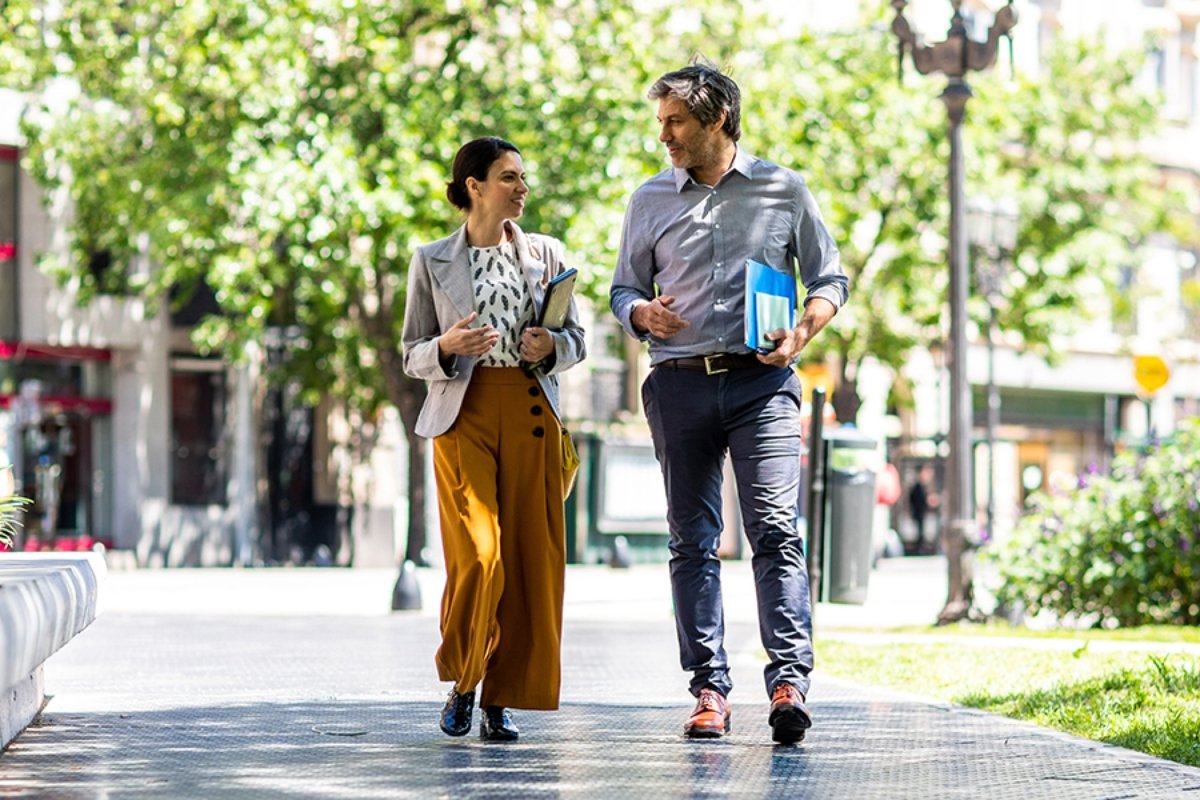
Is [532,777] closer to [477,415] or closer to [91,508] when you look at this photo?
[477,415]

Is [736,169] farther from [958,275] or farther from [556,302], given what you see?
[958,275]

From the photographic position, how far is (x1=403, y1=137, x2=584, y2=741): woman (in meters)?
7.16

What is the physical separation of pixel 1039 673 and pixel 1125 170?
28.5 m

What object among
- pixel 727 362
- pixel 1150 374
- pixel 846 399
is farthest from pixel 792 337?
pixel 846 399

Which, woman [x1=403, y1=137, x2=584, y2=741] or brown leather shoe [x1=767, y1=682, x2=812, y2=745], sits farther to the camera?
woman [x1=403, y1=137, x2=584, y2=741]

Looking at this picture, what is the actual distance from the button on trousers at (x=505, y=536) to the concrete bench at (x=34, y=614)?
44.8 inches

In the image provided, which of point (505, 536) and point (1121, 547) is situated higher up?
point (505, 536)

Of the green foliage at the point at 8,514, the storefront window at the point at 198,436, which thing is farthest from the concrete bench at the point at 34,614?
the storefront window at the point at 198,436

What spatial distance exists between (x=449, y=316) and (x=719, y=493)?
3.39ft

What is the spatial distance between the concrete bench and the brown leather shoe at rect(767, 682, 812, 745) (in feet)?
6.87

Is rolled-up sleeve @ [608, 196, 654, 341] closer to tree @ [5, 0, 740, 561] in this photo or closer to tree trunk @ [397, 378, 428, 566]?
tree @ [5, 0, 740, 561]

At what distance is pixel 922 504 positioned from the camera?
137 feet

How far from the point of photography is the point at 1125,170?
37.5 meters

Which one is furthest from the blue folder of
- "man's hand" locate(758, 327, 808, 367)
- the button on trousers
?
the button on trousers
